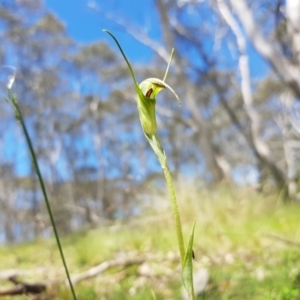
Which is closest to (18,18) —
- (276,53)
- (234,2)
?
(234,2)

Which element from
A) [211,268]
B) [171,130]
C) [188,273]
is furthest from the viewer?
[171,130]

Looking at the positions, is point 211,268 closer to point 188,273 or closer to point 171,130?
point 188,273

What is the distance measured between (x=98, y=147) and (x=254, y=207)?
1552cm

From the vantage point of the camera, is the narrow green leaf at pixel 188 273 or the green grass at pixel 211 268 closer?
the narrow green leaf at pixel 188 273

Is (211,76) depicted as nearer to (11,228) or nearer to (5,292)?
(5,292)

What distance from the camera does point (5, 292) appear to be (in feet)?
3.79

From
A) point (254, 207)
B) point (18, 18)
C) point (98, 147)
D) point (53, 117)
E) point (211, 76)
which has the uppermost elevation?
point (18, 18)

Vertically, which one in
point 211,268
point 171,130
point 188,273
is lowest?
point 188,273

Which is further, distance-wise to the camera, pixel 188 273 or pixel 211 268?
pixel 211 268

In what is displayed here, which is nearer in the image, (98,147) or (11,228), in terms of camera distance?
(98,147)

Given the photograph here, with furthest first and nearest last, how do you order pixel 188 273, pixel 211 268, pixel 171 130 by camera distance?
pixel 171 130 → pixel 211 268 → pixel 188 273

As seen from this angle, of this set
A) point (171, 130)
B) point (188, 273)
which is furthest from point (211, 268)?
point (171, 130)

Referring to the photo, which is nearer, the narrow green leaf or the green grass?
the narrow green leaf

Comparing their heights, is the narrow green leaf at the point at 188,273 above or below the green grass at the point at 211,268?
below
